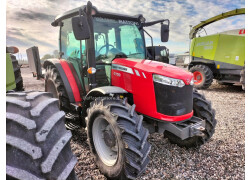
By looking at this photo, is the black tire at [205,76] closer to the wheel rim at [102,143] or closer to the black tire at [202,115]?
the black tire at [202,115]

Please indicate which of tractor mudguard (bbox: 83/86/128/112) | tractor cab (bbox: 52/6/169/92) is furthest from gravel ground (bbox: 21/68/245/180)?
tractor cab (bbox: 52/6/169/92)

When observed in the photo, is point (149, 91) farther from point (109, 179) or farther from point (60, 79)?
point (60, 79)

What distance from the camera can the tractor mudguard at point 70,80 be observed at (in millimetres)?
3307

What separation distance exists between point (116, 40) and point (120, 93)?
3.67ft

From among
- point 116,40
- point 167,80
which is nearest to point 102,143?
point 167,80

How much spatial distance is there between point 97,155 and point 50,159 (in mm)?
1400

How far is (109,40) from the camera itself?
318cm

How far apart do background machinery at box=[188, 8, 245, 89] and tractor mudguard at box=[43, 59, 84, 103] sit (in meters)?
6.84

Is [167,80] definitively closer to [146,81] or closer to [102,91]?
[146,81]

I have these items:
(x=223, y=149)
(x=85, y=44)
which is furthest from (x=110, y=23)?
(x=223, y=149)

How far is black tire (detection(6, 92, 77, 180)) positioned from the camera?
120 cm

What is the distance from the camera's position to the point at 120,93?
2.66 meters

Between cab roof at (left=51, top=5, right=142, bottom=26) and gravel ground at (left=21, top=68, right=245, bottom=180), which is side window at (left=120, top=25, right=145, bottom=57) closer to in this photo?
cab roof at (left=51, top=5, right=142, bottom=26)

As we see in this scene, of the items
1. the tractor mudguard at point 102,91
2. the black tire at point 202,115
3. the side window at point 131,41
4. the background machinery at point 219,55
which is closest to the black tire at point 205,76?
the background machinery at point 219,55
